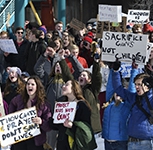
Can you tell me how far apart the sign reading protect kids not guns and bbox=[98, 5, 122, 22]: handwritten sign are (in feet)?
14.2

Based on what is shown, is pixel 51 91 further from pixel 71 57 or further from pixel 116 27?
pixel 116 27

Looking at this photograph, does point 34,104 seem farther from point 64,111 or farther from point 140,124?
point 140,124

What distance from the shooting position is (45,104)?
6000 millimetres

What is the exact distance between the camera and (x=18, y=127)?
18.7 ft

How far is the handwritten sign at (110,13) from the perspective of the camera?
9.66 m

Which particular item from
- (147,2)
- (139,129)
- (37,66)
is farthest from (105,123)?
(147,2)

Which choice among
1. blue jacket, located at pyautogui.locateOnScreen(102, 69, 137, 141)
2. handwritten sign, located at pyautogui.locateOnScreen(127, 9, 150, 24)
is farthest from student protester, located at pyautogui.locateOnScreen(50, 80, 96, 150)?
handwritten sign, located at pyautogui.locateOnScreen(127, 9, 150, 24)

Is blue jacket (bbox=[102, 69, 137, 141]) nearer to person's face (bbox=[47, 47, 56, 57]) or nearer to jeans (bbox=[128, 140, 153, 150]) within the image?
jeans (bbox=[128, 140, 153, 150])

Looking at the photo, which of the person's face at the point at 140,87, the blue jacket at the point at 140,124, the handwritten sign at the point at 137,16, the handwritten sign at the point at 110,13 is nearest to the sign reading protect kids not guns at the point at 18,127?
the blue jacket at the point at 140,124

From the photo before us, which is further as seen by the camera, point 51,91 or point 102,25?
point 102,25

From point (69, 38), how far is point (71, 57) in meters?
1.36

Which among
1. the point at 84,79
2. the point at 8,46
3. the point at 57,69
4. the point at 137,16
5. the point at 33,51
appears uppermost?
the point at 137,16

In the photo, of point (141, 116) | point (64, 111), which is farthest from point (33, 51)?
point (141, 116)

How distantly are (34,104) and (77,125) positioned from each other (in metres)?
0.75
